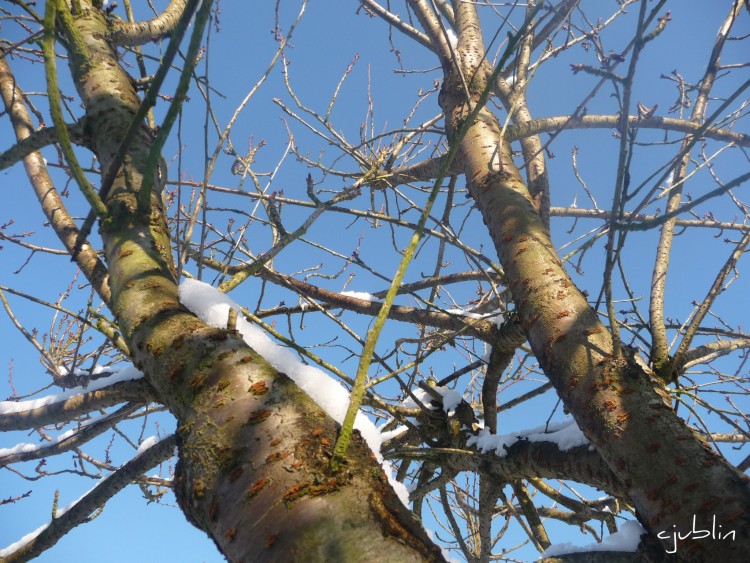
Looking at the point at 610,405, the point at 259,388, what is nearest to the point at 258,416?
the point at 259,388

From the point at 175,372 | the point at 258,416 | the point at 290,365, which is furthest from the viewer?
the point at 290,365

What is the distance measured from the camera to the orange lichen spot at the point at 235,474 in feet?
2.09

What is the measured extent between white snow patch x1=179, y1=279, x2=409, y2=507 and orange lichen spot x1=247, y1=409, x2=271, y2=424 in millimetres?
173

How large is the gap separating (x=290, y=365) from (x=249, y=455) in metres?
0.32

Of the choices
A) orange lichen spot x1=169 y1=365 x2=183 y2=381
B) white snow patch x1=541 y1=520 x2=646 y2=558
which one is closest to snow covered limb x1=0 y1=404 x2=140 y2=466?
orange lichen spot x1=169 y1=365 x2=183 y2=381

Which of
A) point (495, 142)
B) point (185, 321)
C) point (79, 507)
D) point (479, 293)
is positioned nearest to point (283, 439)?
point (185, 321)

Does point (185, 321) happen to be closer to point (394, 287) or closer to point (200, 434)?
point (200, 434)

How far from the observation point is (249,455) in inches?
25.5

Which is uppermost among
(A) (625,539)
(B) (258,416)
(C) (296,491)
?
(B) (258,416)

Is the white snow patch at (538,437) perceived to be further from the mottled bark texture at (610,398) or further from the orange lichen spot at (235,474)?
the orange lichen spot at (235,474)

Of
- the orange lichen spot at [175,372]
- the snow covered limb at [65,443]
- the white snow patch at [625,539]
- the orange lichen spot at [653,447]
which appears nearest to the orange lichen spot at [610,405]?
the orange lichen spot at [653,447]

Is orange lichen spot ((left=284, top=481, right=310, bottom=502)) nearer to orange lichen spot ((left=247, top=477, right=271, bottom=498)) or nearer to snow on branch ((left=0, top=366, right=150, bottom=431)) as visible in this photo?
orange lichen spot ((left=247, top=477, right=271, bottom=498))

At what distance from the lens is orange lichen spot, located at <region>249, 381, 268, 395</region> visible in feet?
2.39

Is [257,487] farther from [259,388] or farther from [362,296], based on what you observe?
[362,296]
